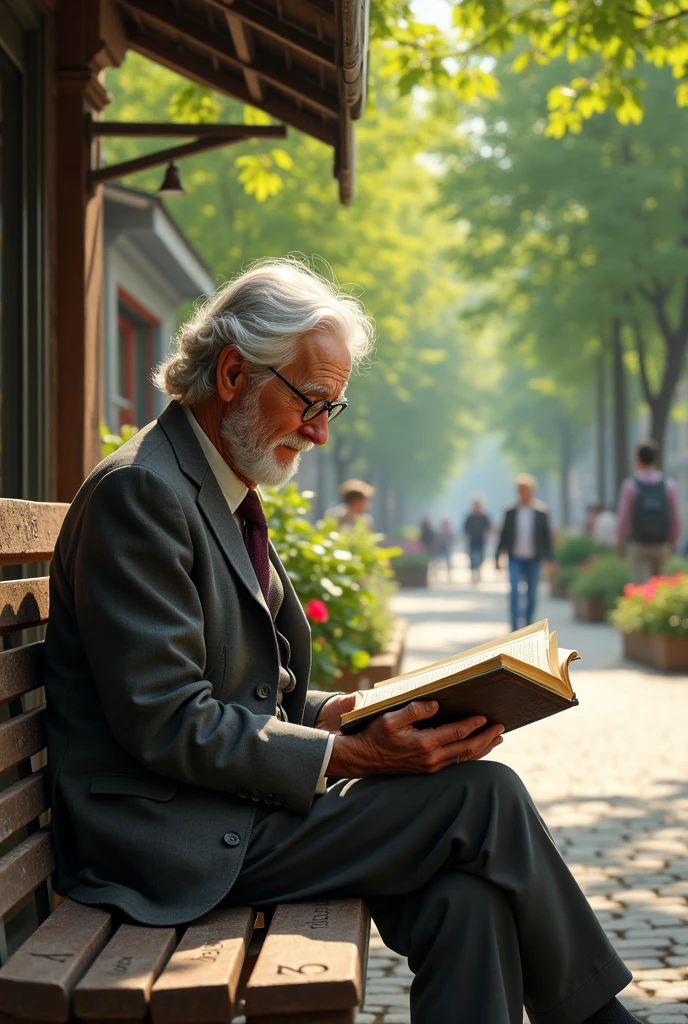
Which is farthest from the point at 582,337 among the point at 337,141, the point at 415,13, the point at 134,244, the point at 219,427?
the point at 219,427

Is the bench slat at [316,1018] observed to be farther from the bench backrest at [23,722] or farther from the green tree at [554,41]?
the green tree at [554,41]

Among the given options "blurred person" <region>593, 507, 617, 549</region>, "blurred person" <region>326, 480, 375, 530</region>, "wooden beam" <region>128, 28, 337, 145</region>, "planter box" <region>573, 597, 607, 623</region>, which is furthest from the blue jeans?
"wooden beam" <region>128, 28, 337, 145</region>

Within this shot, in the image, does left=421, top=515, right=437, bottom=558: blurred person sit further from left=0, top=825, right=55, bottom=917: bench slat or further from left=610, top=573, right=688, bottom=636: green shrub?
left=0, top=825, right=55, bottom=917: bench slat

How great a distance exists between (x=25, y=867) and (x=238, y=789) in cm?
41

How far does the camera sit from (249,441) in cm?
288

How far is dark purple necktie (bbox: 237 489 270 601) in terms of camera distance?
3002 millimetres

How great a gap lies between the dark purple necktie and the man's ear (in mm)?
259

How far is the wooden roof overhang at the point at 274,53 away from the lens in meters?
4.14

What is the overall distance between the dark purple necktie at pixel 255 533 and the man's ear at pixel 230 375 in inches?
10.2

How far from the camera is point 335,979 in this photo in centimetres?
202

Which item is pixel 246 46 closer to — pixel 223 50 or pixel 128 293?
pixel 223 50

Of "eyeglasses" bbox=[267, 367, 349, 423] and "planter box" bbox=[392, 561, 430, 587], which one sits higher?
"eyeglasses" bbox=[267, 367, 349, 423]

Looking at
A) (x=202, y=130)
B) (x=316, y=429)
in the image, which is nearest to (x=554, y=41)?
(x=202, y=130)

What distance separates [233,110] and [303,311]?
1677 cm
